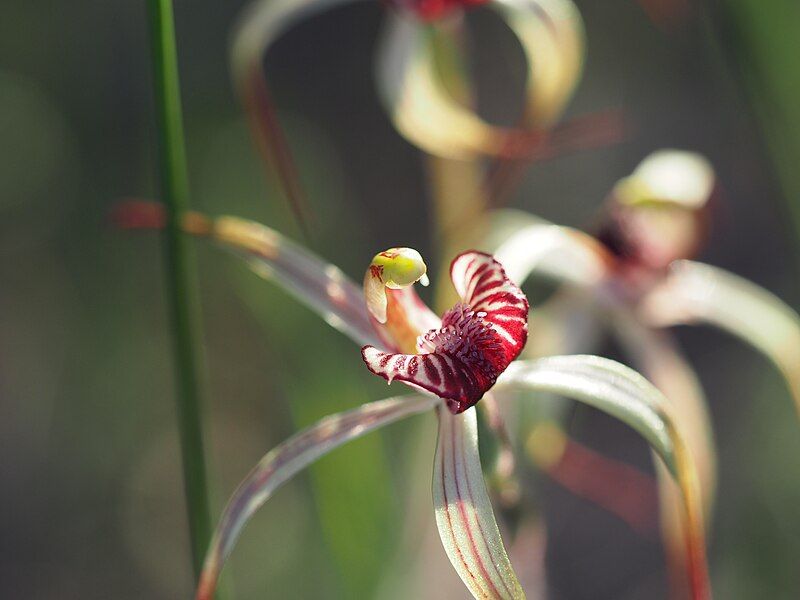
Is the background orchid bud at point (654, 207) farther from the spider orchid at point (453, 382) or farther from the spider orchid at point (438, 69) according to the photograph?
the spider orchid at point (453, 382)

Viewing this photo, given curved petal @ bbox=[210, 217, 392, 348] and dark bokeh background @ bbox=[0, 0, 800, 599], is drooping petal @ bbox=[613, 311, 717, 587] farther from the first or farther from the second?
dark bokeh background @ bbox=[0, 0, 800, 599]

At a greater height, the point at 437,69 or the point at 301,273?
the point at 437,69

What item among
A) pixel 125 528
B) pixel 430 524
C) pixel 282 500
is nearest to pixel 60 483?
pixel 125 528

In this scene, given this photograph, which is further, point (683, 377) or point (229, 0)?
point (229, 0)

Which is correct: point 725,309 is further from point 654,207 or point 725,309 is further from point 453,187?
point 453,187

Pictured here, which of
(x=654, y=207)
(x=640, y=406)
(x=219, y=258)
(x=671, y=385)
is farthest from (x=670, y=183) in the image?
(x=219, y=258)

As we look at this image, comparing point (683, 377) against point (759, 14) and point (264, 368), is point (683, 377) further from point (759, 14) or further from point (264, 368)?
point (264, 368)
